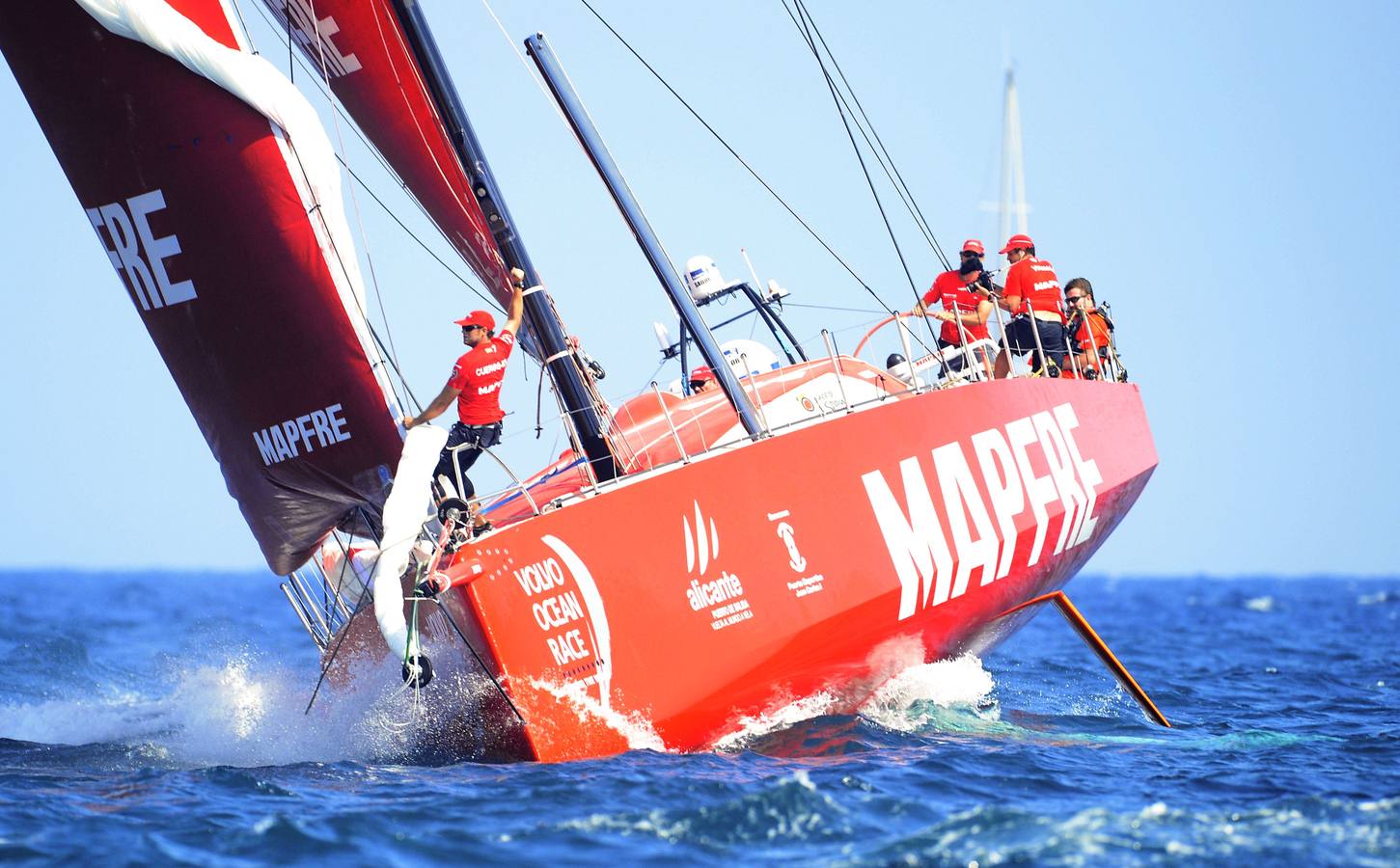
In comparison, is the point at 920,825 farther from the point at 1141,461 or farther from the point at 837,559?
the point at 1141,461

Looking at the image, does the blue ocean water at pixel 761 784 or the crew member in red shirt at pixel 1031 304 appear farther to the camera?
the crew member in red shirt at pixel 1031 304

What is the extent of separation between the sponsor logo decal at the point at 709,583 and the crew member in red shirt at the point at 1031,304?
10.7ft

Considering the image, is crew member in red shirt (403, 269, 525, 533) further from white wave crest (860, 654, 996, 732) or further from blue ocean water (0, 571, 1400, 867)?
white wave crest (860, 654, 996, 732)

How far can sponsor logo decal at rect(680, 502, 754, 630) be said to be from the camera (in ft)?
21.1

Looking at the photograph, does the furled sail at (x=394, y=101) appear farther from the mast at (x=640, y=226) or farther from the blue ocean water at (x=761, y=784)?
the blue ocean water at (x=761, y=784)

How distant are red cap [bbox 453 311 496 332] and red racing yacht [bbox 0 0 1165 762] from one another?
1.66 ft

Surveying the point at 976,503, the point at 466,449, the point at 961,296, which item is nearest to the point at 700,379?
the point at 961,296

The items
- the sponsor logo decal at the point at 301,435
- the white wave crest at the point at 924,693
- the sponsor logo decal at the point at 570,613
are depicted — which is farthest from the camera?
the white wave crest at the point at 924,693

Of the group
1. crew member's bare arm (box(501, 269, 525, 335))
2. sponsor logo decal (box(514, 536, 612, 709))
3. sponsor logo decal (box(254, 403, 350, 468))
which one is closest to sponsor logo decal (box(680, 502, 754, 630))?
sponsor logo decal (box(514, 536, 612, 709))

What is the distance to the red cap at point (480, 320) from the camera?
21.4 ft

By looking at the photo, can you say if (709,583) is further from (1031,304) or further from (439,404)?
(1031,304)

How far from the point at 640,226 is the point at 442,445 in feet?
5.09

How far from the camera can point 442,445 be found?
633cm

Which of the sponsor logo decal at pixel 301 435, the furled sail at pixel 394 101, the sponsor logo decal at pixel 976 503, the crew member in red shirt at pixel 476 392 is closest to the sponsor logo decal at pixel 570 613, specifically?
the crew member in red shirt at pixel 476 392
